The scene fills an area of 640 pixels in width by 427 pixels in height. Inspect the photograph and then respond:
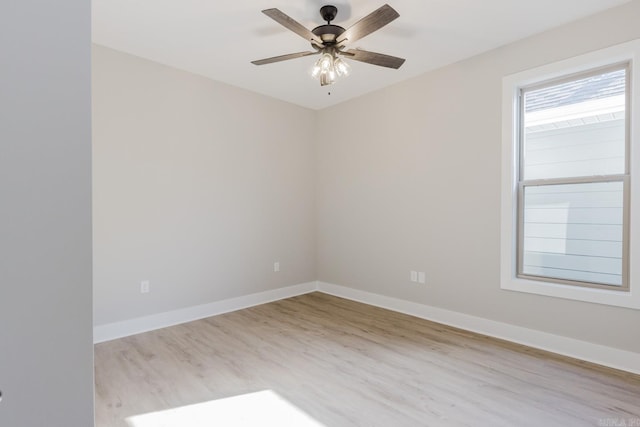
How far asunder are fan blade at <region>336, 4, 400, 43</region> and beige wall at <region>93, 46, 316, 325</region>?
1971 millimetres

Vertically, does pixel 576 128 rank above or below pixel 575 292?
above

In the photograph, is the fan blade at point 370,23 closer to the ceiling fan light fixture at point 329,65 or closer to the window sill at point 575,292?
the ceiling fan light fixture at point 329,65

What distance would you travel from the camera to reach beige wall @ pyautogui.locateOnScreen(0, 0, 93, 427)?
0.64 metres

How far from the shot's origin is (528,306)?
2924mm

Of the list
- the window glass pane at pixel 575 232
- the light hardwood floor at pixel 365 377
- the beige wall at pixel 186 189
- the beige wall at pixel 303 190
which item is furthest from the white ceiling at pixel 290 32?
the light hardwood floor at pixel 365 377

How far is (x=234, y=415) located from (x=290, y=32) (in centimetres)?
290

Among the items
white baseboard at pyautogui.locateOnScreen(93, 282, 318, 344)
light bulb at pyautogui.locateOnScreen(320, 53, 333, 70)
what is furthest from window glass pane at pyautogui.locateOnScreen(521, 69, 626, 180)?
white baseboard at pyautogui.locateOnScreen(93, 282, 318, 344)

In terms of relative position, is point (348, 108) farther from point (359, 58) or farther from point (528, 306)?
point (528, 306)

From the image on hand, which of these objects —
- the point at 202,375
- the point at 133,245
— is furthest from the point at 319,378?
the point at 133,245

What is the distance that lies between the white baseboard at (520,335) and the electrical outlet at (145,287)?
8.24 ft

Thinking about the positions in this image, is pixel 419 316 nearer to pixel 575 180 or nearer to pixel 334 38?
pixel 575 180

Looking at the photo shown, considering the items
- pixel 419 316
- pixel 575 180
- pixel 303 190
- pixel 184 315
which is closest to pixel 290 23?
pixel 575 180

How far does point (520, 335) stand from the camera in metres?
2.96

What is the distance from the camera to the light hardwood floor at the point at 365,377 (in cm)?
196
